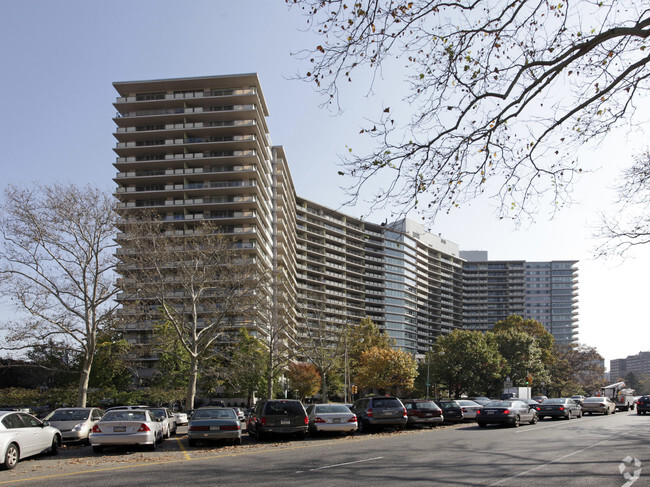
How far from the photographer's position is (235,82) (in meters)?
85.6

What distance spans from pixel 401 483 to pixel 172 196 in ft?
252

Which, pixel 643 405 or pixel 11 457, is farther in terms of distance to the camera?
pixel 643 405

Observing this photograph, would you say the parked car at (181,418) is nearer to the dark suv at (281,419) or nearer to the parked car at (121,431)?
the dark suv at (281,419)

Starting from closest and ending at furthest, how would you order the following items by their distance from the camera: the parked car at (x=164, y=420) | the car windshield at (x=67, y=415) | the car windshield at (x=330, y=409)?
the car windshield at (x=67, y=415)
the parked car at (x=164, y=420)
the car windshield at (x=330, y=409)

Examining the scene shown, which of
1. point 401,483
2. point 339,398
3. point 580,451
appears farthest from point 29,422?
point 339,398

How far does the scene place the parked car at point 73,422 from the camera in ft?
67.2

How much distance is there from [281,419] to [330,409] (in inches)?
128

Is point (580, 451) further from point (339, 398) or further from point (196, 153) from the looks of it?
point (339, 398)

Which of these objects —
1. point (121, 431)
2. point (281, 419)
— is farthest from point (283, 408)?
point (121, 431)

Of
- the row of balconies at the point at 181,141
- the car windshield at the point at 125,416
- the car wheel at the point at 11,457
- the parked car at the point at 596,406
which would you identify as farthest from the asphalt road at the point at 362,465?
the row of balconies at the point at 181,141

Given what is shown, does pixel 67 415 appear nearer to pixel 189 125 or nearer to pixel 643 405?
pixel 643 405

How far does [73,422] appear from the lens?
21.0 m

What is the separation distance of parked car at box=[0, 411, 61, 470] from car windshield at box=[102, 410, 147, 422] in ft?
5.35

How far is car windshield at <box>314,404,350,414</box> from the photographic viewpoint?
22.6 meters
